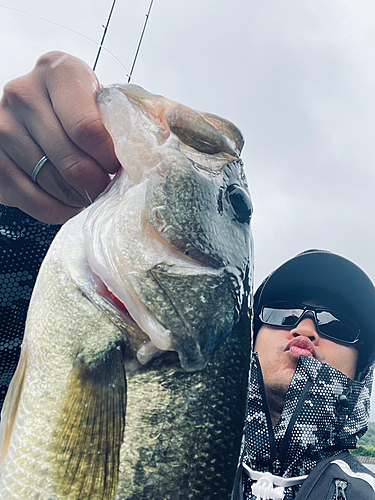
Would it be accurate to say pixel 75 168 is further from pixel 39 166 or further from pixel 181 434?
pixel 181 434

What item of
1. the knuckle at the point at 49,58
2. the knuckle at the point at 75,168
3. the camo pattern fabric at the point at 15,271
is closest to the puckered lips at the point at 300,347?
the camo pattern fabric at the point at 15,271

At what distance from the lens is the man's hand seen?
1317mm

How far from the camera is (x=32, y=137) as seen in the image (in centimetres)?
140

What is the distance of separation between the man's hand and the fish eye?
1.46 ft

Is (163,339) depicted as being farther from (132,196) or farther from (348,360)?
(348,360)

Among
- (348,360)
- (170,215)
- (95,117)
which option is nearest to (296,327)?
(348,360)

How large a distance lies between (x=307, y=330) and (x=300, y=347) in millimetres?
169

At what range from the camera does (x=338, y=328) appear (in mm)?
3342

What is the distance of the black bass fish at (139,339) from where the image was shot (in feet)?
3.69

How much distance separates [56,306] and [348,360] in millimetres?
2762

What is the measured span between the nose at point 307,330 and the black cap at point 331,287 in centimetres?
25

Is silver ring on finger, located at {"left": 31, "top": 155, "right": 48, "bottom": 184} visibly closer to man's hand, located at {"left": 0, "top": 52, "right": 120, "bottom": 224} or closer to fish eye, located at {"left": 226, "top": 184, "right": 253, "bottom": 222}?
man's hand, located at {"left": 0, "top": 52, "right": 120, "bottom": 224}

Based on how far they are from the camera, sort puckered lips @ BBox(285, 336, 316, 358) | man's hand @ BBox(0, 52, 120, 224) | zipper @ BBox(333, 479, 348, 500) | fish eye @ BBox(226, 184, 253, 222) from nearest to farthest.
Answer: man's hand @ BBox(0, 52, 120, 224)
fish eye @ BBox(226, 184, 253, 222)
zipper @ BBox(333, 479, 348, 500)
puckered lips @ BBox(285, 336, 316, 358)

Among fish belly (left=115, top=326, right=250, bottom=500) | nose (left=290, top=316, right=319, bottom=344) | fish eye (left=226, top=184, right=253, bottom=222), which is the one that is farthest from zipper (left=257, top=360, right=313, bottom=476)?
fish eye (left=226, top=184, right=253, bottom=222)
